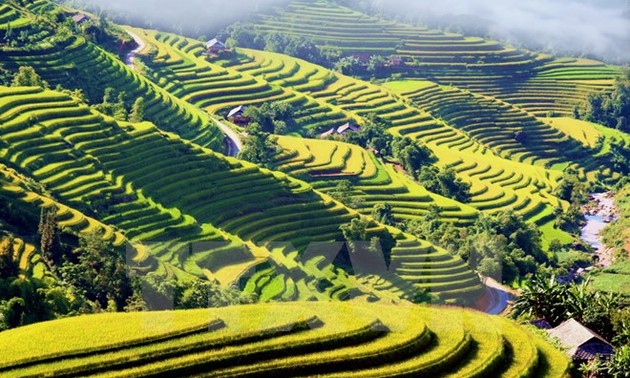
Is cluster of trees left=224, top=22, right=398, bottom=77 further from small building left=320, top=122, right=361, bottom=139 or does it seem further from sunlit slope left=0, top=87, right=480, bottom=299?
sunlit slope left=0, top=87, right=480, bottom=299

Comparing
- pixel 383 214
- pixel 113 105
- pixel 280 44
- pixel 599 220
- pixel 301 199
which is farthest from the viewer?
pixel 280 44

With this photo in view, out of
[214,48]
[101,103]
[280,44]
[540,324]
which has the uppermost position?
[540,324]

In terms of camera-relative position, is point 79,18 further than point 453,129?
No

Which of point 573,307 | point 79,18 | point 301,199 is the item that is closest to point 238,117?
point 79,18

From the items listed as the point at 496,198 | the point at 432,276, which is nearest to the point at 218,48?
the point at 496,198

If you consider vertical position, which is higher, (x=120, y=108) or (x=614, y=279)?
(x=120, y=108)

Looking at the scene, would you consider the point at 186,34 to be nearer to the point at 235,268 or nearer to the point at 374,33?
the point at 374,33

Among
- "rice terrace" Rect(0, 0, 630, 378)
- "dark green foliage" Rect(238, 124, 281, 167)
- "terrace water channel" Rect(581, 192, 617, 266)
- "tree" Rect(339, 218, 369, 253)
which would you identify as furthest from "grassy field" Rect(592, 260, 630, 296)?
"dark green foliage" Rect(238, 124, 281, 167)

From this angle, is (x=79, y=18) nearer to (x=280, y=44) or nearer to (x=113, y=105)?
(x=113, y=105)
